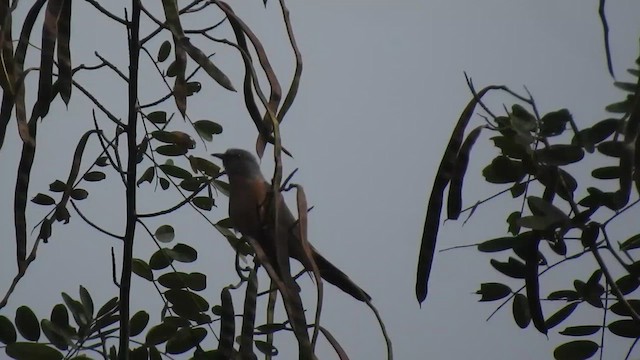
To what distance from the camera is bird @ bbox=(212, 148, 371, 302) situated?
1267mm

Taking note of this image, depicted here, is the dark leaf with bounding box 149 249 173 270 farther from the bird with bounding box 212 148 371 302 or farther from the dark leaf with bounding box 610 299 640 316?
the dark leaf with bounding box 610 299 640 316

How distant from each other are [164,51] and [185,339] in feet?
2.16

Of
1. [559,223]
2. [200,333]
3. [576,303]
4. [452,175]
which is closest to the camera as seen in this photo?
[559,223]

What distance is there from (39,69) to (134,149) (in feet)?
0.65

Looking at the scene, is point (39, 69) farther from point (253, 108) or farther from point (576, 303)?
point (576, 303)

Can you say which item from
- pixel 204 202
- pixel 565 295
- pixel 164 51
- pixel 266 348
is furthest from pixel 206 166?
pixel 565 295

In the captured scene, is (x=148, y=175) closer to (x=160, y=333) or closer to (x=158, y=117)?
(x=158, y=117)

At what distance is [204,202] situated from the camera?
1.84 metres

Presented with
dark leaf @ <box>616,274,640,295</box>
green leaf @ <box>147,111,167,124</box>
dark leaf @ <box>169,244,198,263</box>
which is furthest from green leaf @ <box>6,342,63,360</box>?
dark leaf @ <box>616,274,640,295</box>

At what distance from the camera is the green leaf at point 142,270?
1722 millimetres

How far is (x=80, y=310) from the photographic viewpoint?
1.74 m

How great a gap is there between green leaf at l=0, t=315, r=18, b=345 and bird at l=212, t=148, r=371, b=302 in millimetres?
471

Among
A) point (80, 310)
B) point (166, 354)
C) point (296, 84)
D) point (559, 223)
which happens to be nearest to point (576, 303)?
point (559, 223)

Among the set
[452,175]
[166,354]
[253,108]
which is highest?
[253,108]
